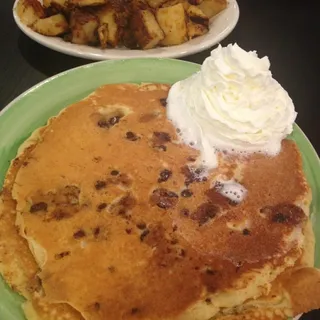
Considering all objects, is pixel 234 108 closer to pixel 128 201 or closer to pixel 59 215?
pixel 128 201

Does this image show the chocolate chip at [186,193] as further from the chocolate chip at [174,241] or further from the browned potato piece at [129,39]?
the browned potato piece at [129,39]

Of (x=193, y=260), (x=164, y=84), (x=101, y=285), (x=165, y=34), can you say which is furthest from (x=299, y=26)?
(x=101, y=285)

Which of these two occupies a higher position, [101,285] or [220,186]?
[101,285]

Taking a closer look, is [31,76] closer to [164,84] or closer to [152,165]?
[164,84]

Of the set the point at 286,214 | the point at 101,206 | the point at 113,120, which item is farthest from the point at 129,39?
the point at 286,214

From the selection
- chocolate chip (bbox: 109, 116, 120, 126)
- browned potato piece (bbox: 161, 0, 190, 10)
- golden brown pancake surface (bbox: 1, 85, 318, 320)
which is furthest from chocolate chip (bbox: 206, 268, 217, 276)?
browned potato piece (bbox: 161, 0, 190, 10)

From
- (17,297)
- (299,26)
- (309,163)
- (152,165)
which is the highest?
(17,297)

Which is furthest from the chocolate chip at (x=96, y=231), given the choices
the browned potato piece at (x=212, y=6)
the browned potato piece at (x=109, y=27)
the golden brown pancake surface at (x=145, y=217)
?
the browned potato piece at (x=212, y=6)
